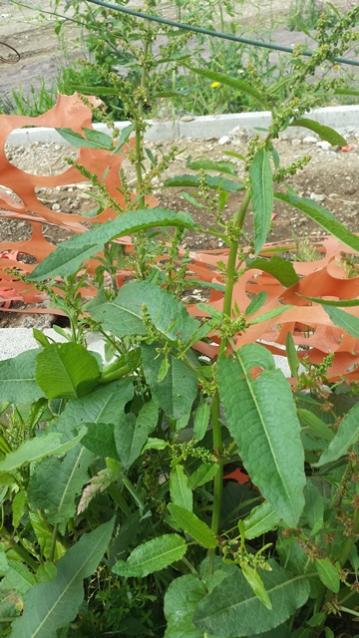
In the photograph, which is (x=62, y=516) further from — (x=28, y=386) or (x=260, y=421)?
(x=260, y=421)

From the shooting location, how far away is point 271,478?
2.63 ft

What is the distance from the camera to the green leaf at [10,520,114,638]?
1.03 meters

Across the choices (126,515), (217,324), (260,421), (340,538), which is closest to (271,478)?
(260,421)

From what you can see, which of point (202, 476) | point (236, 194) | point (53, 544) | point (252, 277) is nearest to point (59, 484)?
point (53, 544)

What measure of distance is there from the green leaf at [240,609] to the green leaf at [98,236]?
14.6 inches

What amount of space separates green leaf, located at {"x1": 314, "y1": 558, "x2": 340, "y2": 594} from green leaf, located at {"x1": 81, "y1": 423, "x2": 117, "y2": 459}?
0.25 metres

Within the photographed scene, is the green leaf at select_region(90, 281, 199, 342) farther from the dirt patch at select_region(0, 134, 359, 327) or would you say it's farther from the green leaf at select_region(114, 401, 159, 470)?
the dirt patch at select_region(0, 134, 359, 327)

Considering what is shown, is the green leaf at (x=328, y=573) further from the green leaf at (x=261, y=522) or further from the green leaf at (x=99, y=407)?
the green leaf at (x=99, y=407)

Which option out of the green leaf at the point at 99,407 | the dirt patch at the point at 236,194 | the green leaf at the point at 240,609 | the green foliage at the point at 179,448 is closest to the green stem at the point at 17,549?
the green foliage at the point at 179,448

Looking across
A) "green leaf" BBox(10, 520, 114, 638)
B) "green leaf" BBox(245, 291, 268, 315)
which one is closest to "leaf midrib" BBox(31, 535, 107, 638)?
"green leaf" BBox(10, 520, 114, 638)

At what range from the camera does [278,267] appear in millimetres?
1055

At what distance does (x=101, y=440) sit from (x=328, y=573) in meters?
0.28

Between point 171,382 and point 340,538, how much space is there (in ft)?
0.92

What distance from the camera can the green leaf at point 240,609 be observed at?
0.96 m
